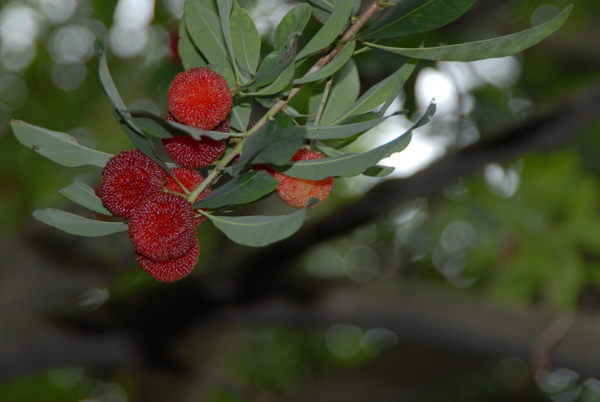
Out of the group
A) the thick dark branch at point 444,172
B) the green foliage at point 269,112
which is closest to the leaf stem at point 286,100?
the green foliage at point 269,112

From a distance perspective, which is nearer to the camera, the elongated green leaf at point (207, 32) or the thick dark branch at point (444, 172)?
the elongated green leaf at point (207, 32)

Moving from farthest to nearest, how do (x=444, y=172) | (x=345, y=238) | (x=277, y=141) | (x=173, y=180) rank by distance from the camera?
(x=345, y=238)
(x=444, y=172)
(x=173, y=180)
(x=277, y=141)

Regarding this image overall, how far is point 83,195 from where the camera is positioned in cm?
54

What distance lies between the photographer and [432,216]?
7.64ft

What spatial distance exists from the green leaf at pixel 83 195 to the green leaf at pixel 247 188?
0.13 m

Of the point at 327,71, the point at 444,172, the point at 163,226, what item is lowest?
the point at 163,226

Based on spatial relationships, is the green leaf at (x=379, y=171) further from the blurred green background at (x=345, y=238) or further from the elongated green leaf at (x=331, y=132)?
the blurred green background at (x=345, y=238)

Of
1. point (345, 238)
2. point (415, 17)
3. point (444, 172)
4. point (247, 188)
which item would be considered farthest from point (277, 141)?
point (345, 238)

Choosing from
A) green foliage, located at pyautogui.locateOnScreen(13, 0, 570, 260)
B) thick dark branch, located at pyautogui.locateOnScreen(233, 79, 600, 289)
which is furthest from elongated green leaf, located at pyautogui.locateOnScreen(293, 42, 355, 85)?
thick dark branch, located at pyautogui.locateOnScreen(233, 79, 600, 289)

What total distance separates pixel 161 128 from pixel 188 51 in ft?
0.51

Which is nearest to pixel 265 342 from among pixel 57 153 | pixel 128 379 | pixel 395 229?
pixel 128 379

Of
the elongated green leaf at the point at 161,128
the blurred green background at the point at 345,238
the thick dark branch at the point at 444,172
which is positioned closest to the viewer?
the elongated green leaf at the point at 161,128

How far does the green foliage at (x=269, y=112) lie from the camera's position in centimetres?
45

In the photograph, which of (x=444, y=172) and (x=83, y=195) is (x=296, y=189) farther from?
(x=444, y=172)
